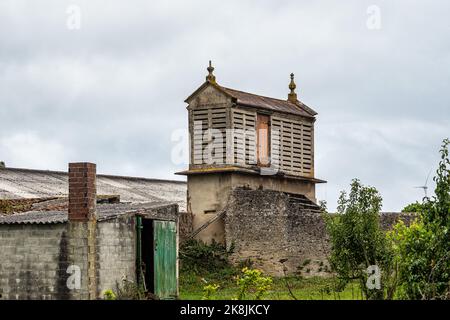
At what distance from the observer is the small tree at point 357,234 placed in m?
18.1

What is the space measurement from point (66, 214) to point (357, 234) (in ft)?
24.3

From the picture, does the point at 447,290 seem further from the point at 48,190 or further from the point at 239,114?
the point at 48,190

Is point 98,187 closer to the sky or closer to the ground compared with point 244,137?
closer to the ground

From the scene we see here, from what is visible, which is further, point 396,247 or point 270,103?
point 270,103

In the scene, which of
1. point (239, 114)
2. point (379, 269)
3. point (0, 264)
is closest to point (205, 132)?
point (239, 114)

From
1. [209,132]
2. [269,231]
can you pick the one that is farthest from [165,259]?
[209,132]

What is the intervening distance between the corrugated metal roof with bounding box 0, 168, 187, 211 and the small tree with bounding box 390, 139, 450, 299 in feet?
49.3

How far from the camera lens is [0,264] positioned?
21.5 m

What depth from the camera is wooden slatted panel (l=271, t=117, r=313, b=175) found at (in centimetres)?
3372

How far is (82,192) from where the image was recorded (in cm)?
2069

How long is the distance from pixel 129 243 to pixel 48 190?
41.3ft

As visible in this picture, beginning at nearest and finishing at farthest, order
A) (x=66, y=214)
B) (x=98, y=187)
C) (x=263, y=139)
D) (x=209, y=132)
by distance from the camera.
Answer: (x=66, y=214) → (x=209, y=132) → (x=263, y=139) → (x=98, y=187)

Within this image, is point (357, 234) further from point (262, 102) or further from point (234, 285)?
point (262, 102)

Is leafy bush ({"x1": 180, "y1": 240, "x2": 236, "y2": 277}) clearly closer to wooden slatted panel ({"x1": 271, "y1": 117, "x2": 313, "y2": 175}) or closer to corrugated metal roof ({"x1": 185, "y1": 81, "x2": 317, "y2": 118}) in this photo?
wooden slatted panel ({"x1": 271, "y1": 117, "x2": 313, "y2": 175})
